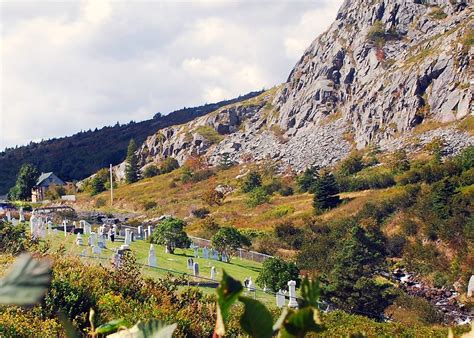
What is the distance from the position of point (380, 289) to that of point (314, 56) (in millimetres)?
66975

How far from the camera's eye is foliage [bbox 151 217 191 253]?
1952cm

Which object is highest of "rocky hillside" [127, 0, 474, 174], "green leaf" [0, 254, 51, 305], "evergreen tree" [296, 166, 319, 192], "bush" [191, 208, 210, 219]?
"rocky hillside" [127, 0, 474, 174]

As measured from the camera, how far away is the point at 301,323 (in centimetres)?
59

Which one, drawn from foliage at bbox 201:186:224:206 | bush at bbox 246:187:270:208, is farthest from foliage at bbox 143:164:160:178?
bush at bbox 246:187:270:208

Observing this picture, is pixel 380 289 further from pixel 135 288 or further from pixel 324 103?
pixel 324 103

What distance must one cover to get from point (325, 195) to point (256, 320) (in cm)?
3717

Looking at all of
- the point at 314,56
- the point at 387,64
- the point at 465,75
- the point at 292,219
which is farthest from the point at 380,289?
the point at 314,56

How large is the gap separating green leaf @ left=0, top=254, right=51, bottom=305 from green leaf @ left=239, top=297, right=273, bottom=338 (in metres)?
0.21

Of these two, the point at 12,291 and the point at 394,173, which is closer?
the point at 12,291

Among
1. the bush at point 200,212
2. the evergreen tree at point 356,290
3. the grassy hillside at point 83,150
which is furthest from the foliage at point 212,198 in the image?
the grassy hillside at point 83,150

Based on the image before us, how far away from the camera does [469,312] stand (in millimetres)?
15922

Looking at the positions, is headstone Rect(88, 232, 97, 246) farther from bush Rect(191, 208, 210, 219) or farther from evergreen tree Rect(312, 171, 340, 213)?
bush Rect(191, 208, 210, 219)

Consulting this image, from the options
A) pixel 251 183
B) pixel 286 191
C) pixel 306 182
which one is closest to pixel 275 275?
pixel 286 191

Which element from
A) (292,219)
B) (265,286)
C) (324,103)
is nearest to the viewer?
(265,286)
